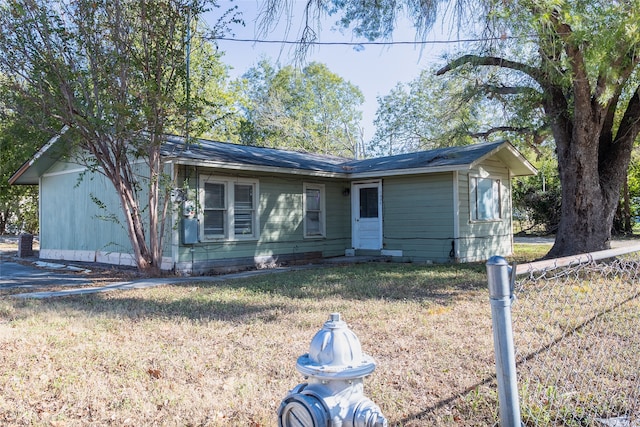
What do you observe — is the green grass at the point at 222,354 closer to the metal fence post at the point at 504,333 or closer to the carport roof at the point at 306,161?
the metal fence post at the point at 504,333

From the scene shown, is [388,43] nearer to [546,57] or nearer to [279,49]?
[279,49]

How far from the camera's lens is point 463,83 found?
12.9 meters

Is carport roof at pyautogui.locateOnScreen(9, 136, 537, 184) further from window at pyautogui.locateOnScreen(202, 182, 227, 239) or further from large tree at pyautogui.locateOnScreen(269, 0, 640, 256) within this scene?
large tree at pyautogui.locateOnScreen(269, 0, 640, 256)

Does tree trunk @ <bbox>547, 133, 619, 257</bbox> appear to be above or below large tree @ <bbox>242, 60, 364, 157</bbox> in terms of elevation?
below

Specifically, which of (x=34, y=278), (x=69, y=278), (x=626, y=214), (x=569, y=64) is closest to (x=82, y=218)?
(x=34, y=278)

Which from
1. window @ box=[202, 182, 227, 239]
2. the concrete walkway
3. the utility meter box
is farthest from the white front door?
the utility meter box

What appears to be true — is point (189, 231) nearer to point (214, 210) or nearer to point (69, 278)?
point (214, 210)

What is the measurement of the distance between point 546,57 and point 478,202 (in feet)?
20.8

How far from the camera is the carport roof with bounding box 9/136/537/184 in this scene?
10.8 m

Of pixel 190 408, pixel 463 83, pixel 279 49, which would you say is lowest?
pixel 190 408

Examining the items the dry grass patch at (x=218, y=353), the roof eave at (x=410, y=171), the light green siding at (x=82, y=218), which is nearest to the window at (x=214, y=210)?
the light green siding at (x=82, y=218)

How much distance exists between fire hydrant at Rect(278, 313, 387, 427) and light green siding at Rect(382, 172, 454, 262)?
11154 mm

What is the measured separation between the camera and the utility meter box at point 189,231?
1052 centimetres

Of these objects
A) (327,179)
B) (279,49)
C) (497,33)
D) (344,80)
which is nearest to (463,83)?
(327,179)
